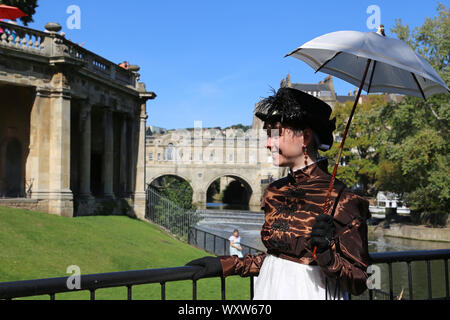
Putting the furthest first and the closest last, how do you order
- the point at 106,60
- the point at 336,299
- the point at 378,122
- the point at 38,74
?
1. the point at 378,122
2. the point at 106,60
3. the point at 38,74
4. the point at 336,299

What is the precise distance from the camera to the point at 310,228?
3.01 meters

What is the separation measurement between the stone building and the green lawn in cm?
191

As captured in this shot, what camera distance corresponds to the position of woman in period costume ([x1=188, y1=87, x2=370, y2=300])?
2.72 m

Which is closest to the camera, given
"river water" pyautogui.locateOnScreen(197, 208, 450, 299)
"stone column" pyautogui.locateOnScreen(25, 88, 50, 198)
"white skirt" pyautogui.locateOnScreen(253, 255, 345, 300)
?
"white skirt" pyautogui.locateOnScreen(253, 255, 345, 300)

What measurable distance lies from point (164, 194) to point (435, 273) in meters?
15.7

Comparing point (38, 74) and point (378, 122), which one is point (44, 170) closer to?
point (38, 74)

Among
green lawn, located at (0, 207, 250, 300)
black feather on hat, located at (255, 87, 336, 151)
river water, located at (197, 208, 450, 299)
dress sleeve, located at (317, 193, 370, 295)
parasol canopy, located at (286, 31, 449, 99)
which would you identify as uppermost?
parasol canopy, located at (286, 31, 449, 99)

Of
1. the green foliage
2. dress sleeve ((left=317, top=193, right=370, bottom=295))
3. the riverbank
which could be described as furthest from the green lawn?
the riverbank

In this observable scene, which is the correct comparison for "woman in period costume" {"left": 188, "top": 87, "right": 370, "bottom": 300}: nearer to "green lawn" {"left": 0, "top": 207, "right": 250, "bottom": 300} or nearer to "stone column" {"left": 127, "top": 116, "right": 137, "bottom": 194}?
"green lawn" {"left": 0, "top": 207, "right": 250, "bottom": 300}

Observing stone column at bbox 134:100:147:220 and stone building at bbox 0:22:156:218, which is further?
stone column at bbox 134:100:147:220

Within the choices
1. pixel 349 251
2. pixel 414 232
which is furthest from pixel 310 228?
pixel 414 232

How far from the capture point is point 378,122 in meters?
39.5

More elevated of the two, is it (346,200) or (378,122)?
(378,122)
